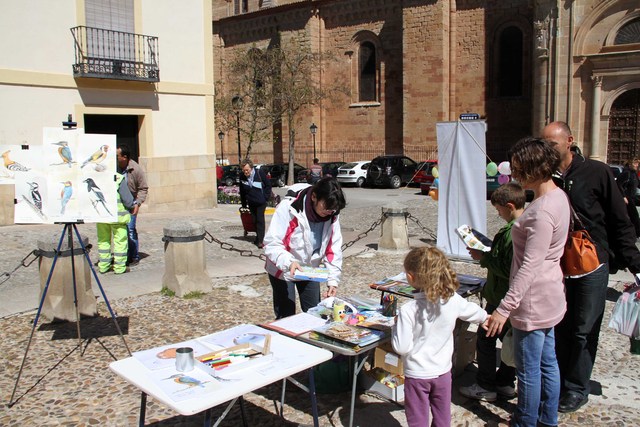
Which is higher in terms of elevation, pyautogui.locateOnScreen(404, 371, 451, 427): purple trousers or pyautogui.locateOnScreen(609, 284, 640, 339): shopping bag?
pyautogui.locateOnScreen(609, 284, 640, 339): shopping bag

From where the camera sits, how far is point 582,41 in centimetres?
2398

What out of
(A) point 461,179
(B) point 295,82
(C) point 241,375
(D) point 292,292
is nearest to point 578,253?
(D) point 292,292

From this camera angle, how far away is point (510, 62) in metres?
29.3

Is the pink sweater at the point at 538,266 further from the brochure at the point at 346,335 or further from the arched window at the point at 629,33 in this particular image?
the arched window at the point at 629,33

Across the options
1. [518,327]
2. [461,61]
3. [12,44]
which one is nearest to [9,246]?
[12,44]

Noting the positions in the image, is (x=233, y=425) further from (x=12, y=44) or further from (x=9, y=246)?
Result: (x=12, y=44)

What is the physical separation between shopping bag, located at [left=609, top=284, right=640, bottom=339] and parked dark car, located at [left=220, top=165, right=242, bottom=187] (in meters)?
23.6

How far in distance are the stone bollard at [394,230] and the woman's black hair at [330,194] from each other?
6.48 metres

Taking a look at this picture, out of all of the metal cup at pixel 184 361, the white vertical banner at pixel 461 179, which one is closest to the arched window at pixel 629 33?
the white vertical banner at pixel 461 179

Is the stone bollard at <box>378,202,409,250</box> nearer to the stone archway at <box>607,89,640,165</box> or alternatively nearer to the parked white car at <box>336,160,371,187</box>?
the stone archway at <box>607,89,640,165</box>

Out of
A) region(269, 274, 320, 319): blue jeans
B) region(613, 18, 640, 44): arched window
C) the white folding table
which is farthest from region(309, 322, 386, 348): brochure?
region(613, 18, 640, 44): arched window

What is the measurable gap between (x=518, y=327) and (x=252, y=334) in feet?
5.33

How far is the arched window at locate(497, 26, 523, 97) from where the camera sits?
28.9 meters

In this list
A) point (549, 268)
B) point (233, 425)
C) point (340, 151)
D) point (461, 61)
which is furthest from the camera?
point (340, 151)
